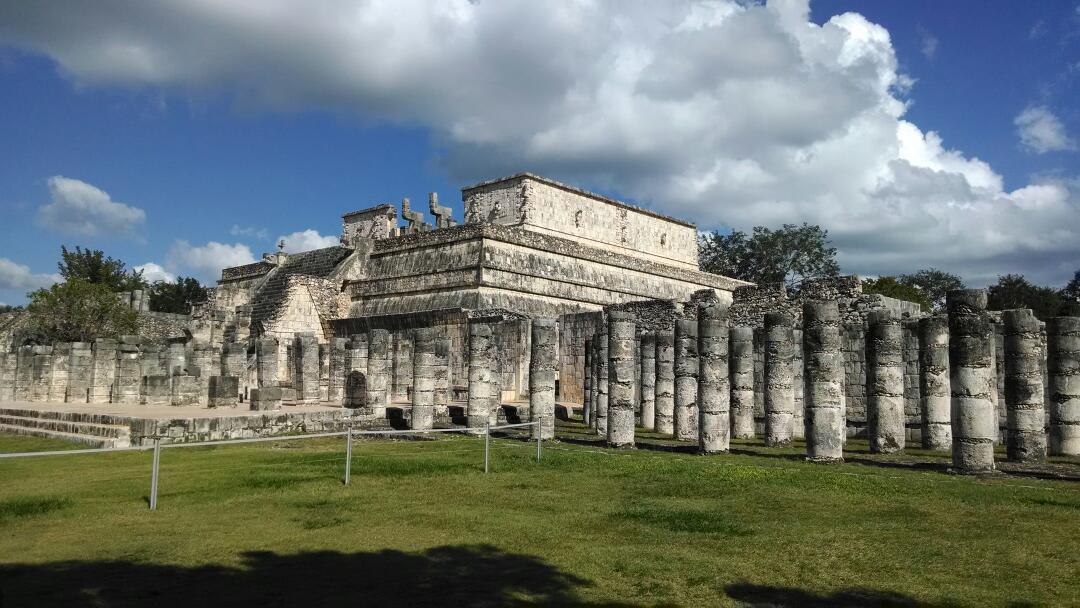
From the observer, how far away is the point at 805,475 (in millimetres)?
8344

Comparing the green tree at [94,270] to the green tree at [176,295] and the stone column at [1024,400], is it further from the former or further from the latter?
the stone column at [1024,400]

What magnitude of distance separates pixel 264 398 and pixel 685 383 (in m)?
8.16

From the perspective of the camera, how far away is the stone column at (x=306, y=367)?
18359 millimetres

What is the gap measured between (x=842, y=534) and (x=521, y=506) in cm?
260

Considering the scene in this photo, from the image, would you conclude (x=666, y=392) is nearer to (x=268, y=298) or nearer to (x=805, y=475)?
(x=805, y=475)

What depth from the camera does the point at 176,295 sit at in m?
52.6

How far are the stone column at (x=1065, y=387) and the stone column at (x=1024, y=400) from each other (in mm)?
1236

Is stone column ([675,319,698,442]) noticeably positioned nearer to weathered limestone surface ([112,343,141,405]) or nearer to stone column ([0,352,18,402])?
weathered limestone surface ([112,343,141,405])

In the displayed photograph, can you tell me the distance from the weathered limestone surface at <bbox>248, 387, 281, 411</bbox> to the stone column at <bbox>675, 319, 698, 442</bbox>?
7852mm

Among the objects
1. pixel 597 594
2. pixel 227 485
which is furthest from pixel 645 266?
pixel 597 594

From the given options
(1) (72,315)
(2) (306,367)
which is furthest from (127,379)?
(1) (72,315)

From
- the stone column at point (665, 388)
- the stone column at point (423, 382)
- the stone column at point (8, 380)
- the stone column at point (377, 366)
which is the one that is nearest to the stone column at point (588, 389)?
the stone column at point (665, 388)

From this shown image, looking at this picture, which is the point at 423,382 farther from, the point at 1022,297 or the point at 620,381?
the point at 1022,297

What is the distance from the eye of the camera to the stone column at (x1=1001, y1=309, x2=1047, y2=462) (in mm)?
10109
